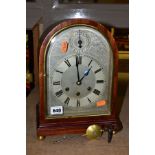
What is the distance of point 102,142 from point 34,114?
31cm

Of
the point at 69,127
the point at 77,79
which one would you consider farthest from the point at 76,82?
the point at 69,127

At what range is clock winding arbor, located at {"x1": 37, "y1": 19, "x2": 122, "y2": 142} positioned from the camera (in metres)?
0.93

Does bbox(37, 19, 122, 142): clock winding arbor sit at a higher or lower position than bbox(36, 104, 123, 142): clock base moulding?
higher

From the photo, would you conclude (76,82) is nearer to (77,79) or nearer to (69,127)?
(77,79)

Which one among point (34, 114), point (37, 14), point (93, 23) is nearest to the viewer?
point (93, 23)

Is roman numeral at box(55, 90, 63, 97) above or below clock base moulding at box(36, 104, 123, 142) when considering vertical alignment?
above

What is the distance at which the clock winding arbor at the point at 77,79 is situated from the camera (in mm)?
929

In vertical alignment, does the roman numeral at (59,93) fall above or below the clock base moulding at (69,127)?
above

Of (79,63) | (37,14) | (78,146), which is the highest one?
(37,14)
